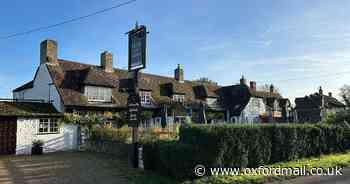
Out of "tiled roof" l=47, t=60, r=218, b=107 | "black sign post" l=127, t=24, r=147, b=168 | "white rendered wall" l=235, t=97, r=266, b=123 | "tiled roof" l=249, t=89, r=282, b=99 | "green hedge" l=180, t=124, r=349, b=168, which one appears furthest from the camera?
"tiled roof" l=249, t=89, r=282, b=99

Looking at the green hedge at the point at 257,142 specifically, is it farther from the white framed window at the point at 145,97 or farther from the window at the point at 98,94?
the white framed window at the point at 145,97

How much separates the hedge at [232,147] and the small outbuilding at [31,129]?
1117 cm

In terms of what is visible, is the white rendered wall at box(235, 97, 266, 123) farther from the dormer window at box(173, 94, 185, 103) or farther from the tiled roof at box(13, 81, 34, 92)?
the tiled roof at box(13, 81, 34, 92)

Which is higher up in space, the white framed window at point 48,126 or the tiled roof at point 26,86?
the tiled roof at point 26,86

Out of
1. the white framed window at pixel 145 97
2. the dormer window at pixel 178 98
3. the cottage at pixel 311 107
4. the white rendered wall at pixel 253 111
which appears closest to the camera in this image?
the white framed window at pixel 145 97

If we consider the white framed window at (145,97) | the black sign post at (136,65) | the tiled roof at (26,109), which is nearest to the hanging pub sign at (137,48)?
the black sign post at (136,65)

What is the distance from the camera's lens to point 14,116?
19.1m

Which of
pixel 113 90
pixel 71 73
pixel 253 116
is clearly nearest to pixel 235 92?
pixel 253 116

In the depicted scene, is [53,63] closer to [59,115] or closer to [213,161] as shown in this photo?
[59,115]

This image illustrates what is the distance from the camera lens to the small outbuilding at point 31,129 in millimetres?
18891

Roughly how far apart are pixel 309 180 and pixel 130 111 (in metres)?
7.96

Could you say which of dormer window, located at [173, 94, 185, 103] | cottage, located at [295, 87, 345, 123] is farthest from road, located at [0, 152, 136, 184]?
cottage, located at [295, 87, 345, 123]

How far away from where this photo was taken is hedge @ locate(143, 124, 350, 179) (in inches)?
412

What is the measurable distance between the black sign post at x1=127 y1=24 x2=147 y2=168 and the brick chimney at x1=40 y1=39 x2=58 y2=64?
12.9 metres
